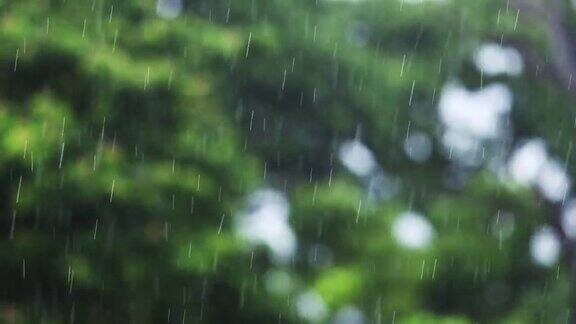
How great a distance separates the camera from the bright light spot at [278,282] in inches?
140

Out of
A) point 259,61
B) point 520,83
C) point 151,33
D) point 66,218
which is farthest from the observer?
point 520,83

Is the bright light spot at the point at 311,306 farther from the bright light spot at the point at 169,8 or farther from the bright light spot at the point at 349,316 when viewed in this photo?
the bright light spot at the point at 169,8

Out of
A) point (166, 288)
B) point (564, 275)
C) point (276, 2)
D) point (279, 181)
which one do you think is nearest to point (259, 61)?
point (276, 2)

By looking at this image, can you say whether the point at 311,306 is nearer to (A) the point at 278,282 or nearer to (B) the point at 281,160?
(A) the point at 278,282

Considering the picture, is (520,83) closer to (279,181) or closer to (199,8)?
(279,181)

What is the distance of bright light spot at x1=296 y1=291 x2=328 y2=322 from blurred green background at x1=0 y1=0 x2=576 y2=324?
11mm

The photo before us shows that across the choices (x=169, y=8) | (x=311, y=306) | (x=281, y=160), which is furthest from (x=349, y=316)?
(x=169, y=8)

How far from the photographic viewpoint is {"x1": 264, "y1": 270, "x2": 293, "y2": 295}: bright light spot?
140 inches

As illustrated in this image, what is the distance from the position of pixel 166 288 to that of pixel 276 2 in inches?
62.7

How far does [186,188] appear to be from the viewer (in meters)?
3.24

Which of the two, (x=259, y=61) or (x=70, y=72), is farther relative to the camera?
(x=259, y=61)

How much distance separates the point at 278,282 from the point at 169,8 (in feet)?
4.11

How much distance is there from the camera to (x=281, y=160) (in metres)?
4.38

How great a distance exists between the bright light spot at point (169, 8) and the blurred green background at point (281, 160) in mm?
16
